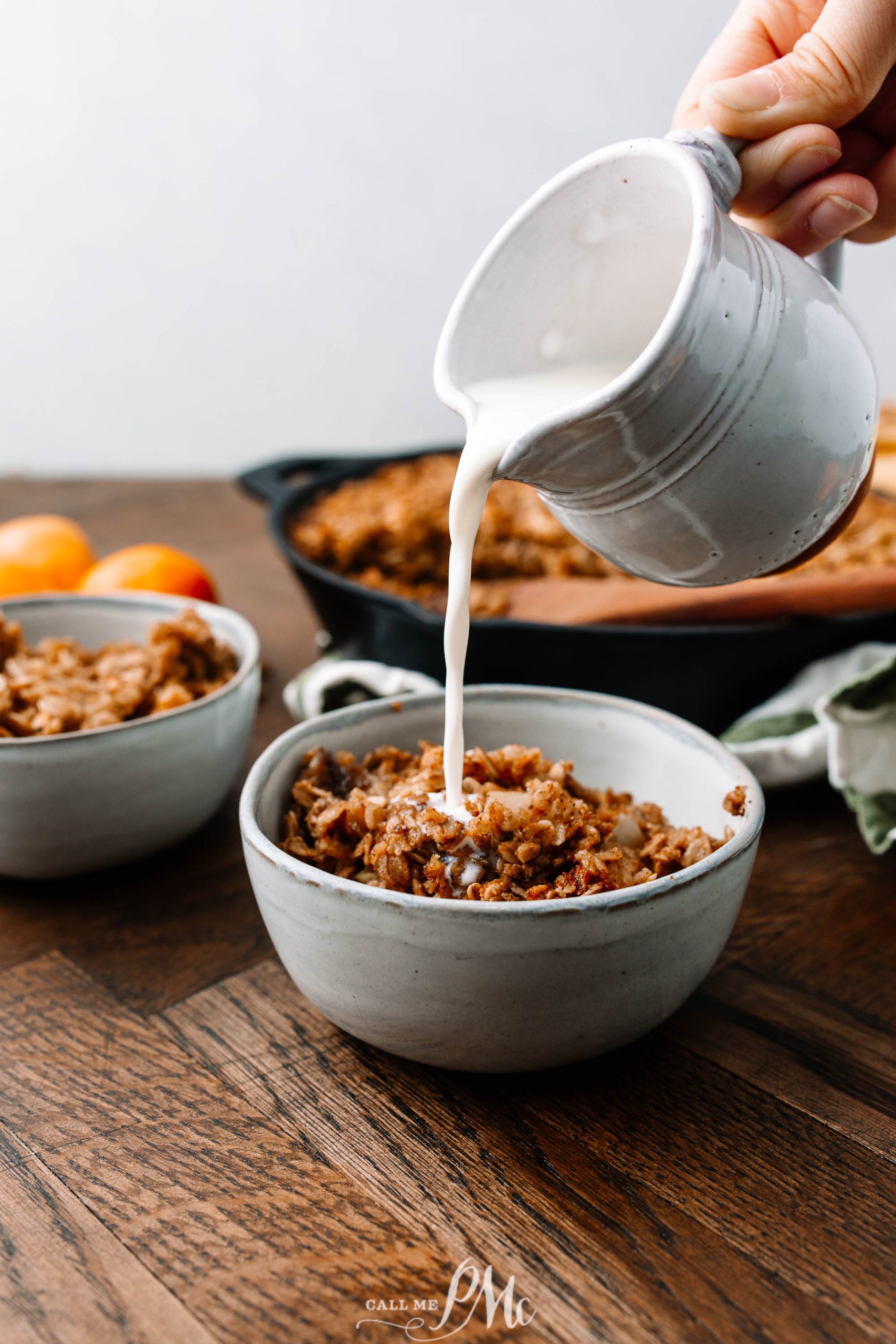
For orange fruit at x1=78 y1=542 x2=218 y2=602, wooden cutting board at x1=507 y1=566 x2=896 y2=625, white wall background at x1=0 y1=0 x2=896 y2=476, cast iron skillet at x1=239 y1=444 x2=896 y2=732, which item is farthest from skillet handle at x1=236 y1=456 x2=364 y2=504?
white wall background at x1=0 y1=0 x2=896 y2=476

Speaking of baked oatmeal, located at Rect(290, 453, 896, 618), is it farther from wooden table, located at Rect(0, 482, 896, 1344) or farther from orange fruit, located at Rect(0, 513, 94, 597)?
wooden table, located at Rect(0, 482, 896, 1344)

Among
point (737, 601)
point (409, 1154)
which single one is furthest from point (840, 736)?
point (409, 1154)

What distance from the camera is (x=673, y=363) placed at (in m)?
0.55

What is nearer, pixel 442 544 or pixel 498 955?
pixel 498 955

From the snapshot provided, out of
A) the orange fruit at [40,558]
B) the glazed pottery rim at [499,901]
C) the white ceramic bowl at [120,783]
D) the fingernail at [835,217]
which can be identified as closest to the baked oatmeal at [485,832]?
the glazed pottery rim at [499,901]

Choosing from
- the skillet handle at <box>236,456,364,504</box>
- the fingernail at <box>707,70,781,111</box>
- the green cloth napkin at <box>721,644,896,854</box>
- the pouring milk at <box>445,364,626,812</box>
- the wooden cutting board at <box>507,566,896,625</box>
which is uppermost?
the fingernail at <box>707,70,781,111</box>

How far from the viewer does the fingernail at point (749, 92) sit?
70 cm

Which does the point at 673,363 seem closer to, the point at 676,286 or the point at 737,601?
the point at 676,286

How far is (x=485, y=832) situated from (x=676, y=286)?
0.38m

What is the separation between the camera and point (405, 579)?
1.37m

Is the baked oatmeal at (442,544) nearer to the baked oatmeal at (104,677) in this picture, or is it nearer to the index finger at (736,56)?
the baked oatmeal at (104,677)

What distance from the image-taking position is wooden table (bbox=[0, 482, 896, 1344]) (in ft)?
1.72

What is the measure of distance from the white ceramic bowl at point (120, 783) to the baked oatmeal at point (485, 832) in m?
0.14

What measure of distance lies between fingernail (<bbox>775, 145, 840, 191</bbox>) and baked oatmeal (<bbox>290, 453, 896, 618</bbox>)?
1.79 feet
